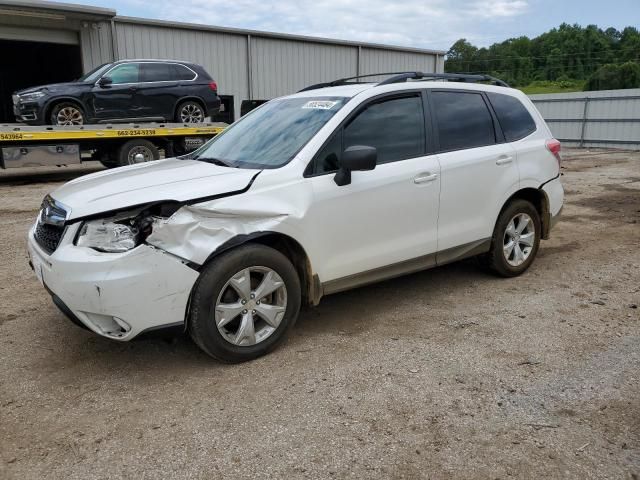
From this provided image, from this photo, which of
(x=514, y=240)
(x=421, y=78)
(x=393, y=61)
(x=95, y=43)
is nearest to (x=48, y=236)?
(x=421, y=78)

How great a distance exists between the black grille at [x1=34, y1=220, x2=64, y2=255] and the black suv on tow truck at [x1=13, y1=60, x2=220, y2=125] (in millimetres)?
9053

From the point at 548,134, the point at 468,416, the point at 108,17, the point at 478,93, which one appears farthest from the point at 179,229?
the point at 108,17

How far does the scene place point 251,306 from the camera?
11.2 ft

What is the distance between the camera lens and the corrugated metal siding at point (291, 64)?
20172 mm

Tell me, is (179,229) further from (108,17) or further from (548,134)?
(108,17)

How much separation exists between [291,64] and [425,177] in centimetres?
1796

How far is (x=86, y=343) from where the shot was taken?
3.80m

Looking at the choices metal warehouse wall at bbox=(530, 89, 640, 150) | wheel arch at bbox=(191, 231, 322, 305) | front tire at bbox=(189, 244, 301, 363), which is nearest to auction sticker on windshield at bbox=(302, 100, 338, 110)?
wheel arch at bbox=(191, 231, 322, 305)

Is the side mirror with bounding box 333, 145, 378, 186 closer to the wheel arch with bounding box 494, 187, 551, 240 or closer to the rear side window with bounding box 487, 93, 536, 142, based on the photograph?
the rear side window with bounding box 487, 93, 536, 142

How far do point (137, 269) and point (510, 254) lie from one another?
345 cm

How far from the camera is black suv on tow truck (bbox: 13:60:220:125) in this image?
1141 centimetres

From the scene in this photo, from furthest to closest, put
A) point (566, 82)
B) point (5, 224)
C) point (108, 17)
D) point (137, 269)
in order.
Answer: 1. point (566, 82)
2. point (108, 17)
3. point (5, 224)
4. point (137, 269)

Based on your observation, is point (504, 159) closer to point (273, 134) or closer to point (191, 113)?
point (273, 134)

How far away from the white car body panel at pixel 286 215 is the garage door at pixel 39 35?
1532 centimetres
